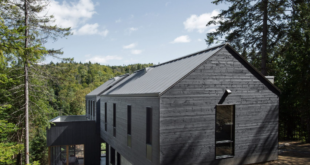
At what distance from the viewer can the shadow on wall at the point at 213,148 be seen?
7.00 metres

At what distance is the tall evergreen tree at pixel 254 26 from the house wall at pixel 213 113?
725 cm

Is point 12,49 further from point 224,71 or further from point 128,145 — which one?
point 224,71

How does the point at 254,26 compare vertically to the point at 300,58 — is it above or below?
above

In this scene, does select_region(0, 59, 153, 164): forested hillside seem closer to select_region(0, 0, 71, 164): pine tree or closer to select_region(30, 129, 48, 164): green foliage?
select_region(30, 129, 48, 164): green foliage

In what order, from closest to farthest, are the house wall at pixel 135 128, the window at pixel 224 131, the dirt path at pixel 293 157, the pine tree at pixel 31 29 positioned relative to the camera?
the house wall at pixel 135 128
the window at pixel 224 131
the dirt path at pixel 293 157
the pine tree at pixel 31 29

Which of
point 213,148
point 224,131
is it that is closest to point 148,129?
point 213,148

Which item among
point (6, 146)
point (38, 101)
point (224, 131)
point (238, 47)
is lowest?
point (6, 146)

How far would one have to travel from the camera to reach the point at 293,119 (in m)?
16.4

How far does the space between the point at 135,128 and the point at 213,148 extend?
3179 mm

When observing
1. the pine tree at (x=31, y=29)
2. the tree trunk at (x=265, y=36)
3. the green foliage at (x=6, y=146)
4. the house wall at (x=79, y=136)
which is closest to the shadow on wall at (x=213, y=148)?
the tree trunk at (x=265, y=36)

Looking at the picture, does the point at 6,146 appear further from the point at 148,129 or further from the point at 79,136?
the point at 148,129

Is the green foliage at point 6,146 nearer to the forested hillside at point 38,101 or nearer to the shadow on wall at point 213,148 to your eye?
the forested hillside at point 38,101

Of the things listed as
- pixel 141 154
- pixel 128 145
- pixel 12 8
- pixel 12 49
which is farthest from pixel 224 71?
pixel 12 8

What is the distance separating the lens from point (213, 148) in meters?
7.58
